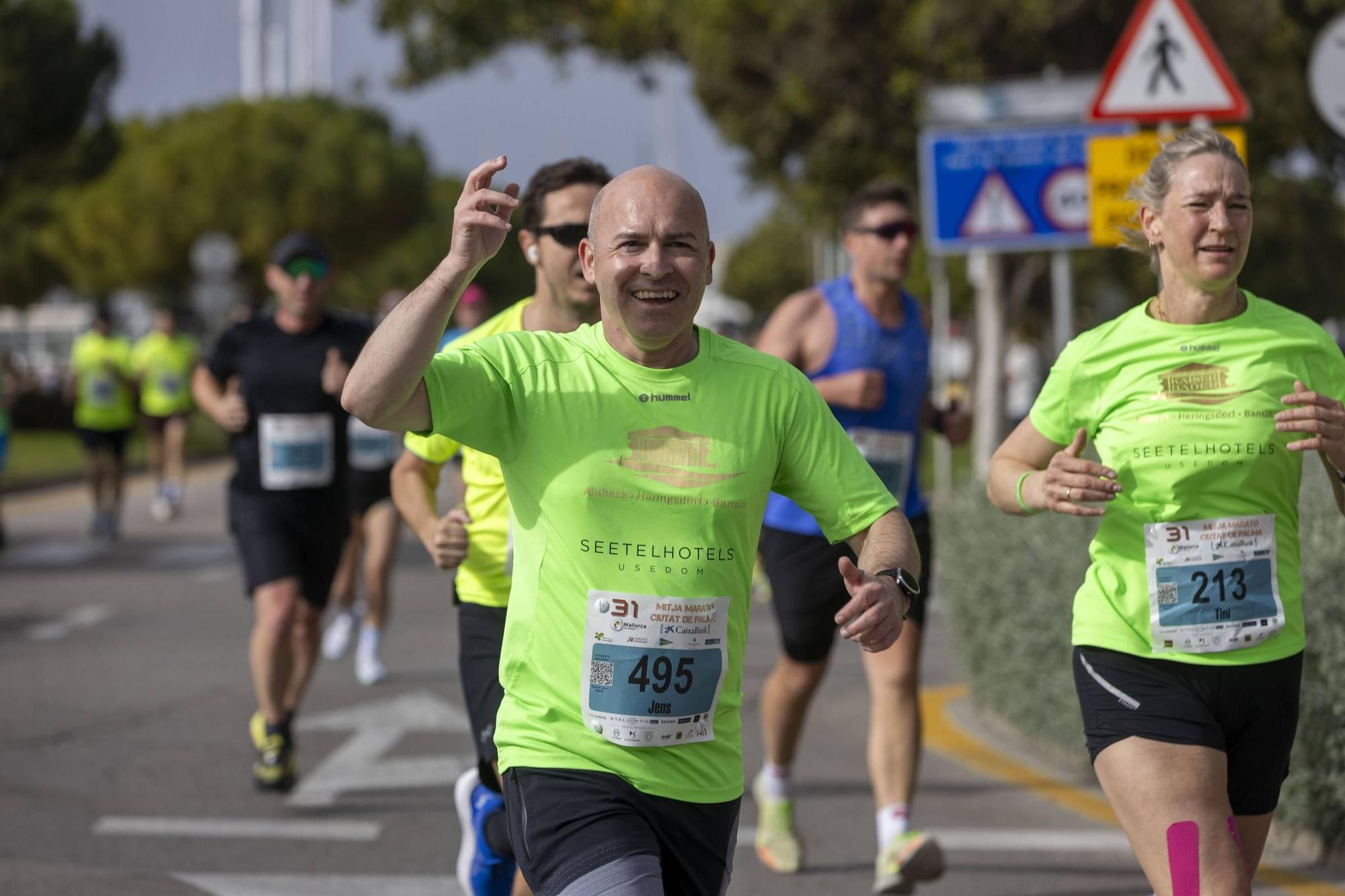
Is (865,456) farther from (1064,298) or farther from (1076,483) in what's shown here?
(1064,298)

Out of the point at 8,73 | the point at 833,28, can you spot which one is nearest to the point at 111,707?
the point at 833,28

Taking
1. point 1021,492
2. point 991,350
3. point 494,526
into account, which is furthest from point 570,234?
point 991,350

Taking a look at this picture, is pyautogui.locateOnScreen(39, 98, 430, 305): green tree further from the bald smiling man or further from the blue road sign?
the bald smiling man

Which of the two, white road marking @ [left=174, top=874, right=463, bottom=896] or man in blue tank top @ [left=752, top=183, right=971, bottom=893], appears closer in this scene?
white road marking @ [left=174, top=874, right=463, bottom=896]

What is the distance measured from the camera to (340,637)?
425 inches

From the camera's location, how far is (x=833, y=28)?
16906 millimetres

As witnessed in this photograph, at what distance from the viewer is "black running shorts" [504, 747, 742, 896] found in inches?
126

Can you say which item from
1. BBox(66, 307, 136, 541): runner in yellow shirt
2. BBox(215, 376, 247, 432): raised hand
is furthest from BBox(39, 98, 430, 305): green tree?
BBox(215, 376, 247, 432): raised hand

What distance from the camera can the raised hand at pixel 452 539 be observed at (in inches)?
177

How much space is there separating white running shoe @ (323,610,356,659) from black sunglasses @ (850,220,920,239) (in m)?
5.50

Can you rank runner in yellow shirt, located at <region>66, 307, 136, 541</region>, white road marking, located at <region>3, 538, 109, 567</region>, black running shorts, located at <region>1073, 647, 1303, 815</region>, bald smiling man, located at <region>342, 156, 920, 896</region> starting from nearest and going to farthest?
bald smiling man, located at <region>342, 156, 920, 896</region>, black running shorts, located at <region>1073, 647, 1303, 815</region>, white road marking, located at <region>3, 538, 109, 567</region>, runner in yellow shirt, located at <region>66, 307, 136, 541</region>

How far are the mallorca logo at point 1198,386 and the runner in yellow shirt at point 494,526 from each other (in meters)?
1.51

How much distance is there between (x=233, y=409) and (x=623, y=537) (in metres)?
4.63

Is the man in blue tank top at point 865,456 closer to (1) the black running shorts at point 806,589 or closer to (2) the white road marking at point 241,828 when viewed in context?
(1) the black running shorts at point 806,589
